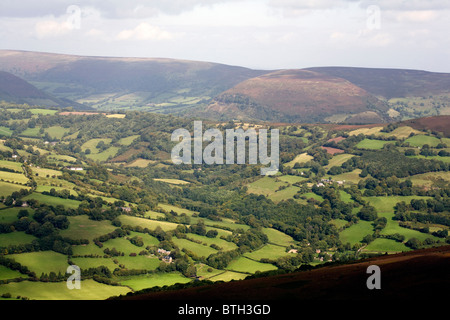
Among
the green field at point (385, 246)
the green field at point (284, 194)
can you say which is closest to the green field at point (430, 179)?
the green field at point (284, 194)

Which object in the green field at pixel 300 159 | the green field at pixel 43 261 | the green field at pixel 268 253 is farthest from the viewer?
the green field at pixel 300 159

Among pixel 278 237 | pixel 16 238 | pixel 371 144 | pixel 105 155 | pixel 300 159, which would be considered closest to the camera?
pixel 16 238

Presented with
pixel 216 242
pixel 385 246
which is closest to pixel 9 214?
pixel 216 242

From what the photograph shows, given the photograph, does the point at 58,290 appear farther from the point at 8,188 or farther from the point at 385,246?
the point at 385,246

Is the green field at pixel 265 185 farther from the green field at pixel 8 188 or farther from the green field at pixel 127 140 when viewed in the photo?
the green field at pixel 127 140

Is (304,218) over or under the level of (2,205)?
under

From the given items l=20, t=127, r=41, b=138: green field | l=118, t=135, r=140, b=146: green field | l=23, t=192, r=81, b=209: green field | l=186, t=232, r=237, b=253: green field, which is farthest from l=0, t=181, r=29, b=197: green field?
l=20, t=127, r=41, b=138: green field

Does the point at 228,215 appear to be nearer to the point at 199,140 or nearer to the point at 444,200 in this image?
the point at 444,200
